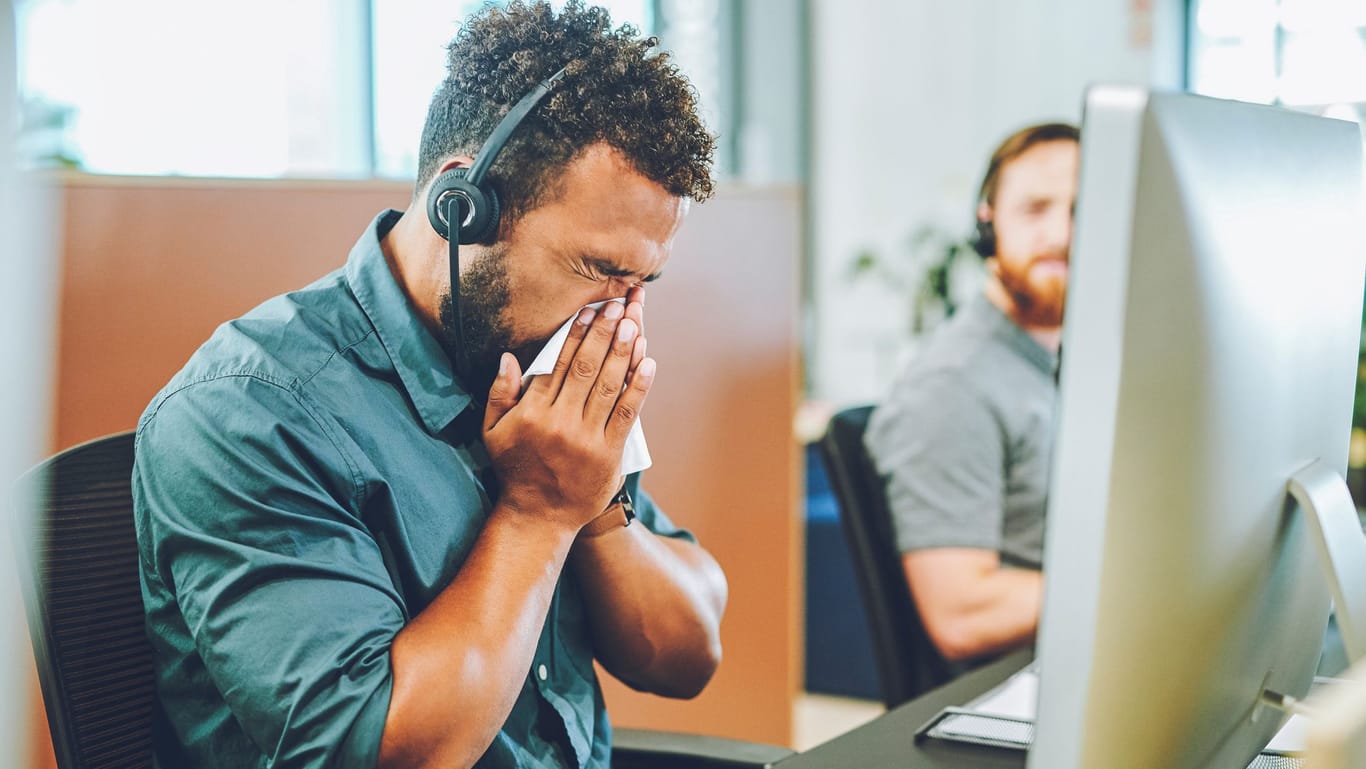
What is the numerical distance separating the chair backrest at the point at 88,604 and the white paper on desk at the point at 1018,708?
61 centimetres

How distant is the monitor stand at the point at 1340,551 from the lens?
23.6 inches

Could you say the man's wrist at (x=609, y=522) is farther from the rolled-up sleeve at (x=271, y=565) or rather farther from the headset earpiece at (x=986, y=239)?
the headset earpiece at (x=986, y=239)

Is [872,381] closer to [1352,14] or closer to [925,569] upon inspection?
[1352,14]

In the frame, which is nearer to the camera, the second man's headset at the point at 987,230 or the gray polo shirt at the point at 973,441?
the gray polo shirt at the point at 973,441

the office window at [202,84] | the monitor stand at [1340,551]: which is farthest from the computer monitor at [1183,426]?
the office window at [202,84]

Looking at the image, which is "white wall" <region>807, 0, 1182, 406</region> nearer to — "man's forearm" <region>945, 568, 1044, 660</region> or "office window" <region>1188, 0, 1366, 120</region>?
"office window" <region>1188, 0, 1366, 120</region>

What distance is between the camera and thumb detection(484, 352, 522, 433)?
2.75 ft

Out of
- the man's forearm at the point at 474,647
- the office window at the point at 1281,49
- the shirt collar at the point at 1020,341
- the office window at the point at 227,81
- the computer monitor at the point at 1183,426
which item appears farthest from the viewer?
the office window at the point at 1281,49

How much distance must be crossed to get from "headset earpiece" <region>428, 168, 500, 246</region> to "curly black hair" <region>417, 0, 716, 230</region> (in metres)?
0.02

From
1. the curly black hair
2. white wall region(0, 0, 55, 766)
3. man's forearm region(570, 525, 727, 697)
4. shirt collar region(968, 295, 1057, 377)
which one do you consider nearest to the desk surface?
man's forearm region(570, 525, 727, 697)

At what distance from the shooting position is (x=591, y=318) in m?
0.87

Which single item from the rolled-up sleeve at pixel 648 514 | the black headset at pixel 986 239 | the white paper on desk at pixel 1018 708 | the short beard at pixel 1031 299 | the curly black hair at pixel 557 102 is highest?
the curly black hair at pixel 557 102

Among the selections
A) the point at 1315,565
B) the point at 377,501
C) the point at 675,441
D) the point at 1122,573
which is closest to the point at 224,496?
the point at 377,501

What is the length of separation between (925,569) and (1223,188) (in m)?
0.92
